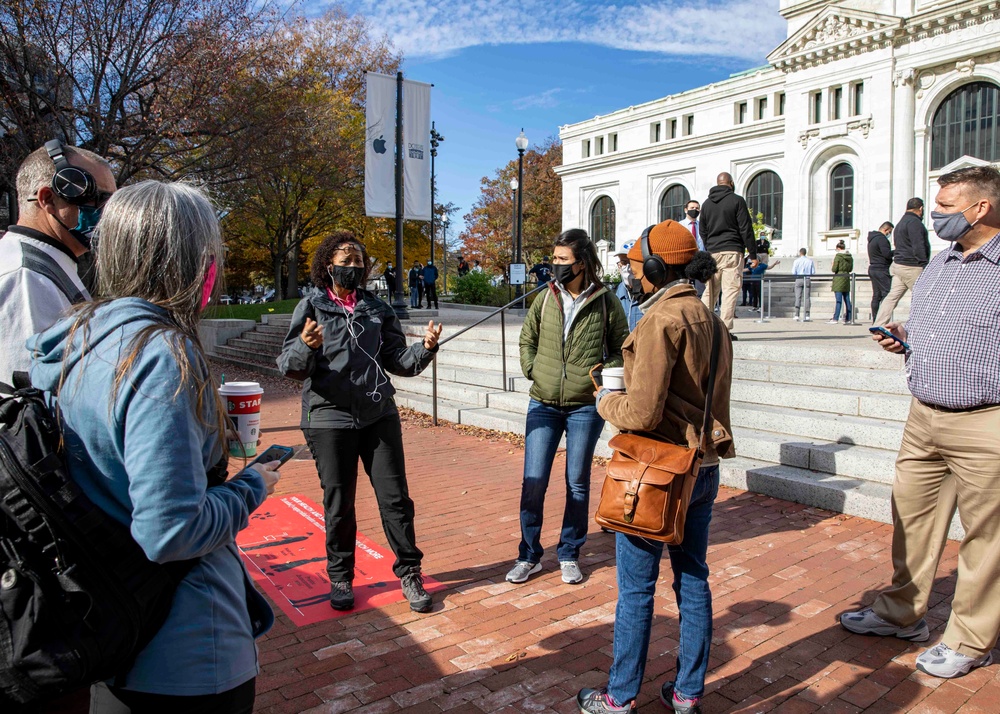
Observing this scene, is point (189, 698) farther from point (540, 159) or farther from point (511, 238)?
point (540, 159)

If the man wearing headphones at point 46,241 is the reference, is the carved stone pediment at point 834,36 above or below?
above

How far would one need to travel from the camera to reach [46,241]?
2689mm

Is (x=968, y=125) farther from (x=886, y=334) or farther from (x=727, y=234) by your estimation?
(x=886, y=334)

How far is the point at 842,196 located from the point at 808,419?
40.0 metres

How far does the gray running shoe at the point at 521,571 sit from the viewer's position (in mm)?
4621

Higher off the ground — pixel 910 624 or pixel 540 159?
pixel 540 159

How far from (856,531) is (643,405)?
11.6ft

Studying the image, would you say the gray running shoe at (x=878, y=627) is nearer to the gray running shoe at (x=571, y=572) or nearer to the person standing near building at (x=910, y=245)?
the gray running shoe at (x=571, y=572)

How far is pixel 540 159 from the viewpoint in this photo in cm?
6812

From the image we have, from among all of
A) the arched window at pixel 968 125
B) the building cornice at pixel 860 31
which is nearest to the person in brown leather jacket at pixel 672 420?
the building cornice at pixel 860 31

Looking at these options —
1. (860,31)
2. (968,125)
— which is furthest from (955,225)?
(860,31)

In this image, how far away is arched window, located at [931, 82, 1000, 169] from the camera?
117 feet

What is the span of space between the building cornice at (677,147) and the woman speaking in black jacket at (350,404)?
50720 millimetres

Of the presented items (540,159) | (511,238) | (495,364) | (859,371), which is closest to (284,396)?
(495,364)
